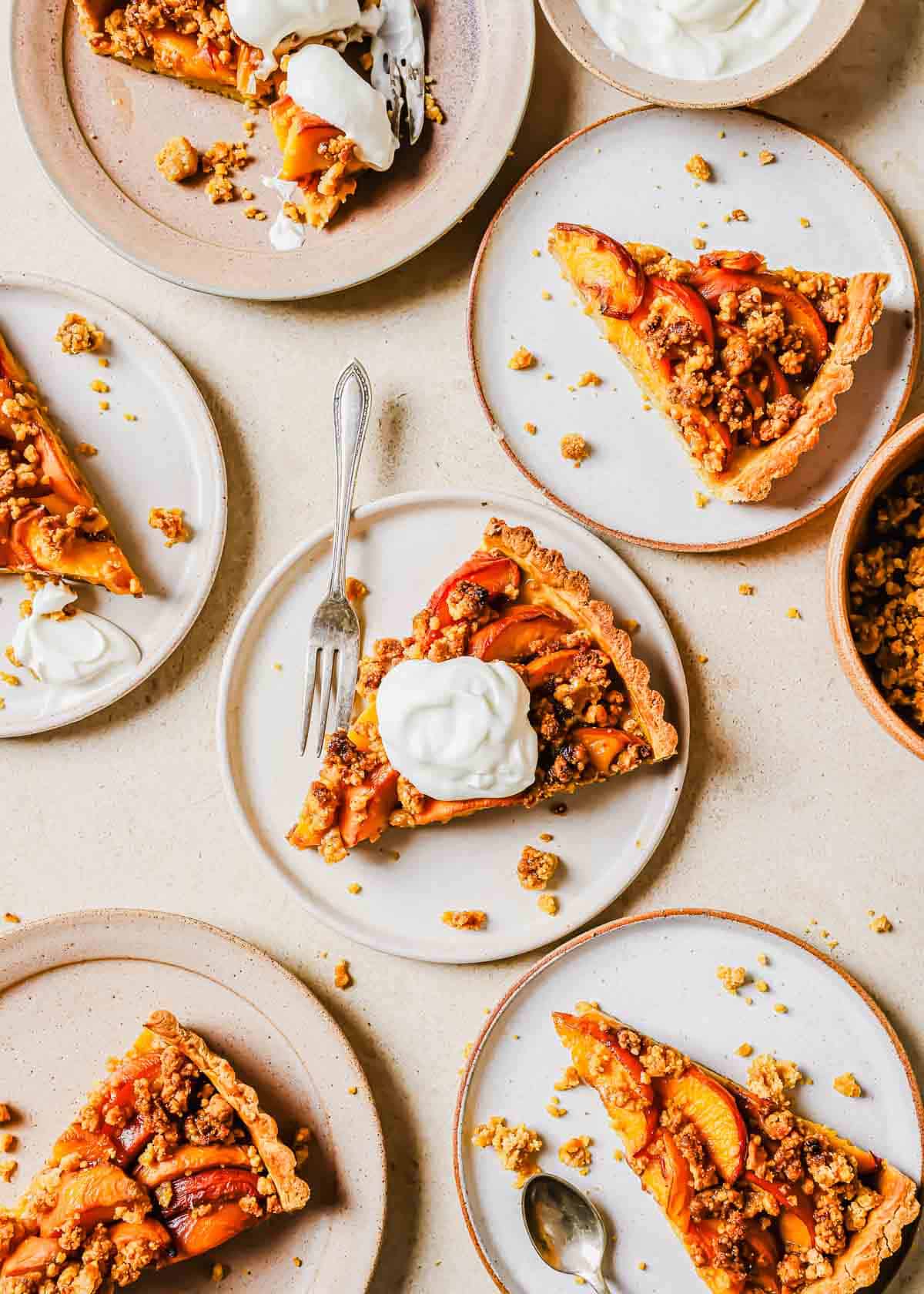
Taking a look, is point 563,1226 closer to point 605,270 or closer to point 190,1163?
point 190,1163

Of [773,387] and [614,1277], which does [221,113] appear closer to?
[773,387]

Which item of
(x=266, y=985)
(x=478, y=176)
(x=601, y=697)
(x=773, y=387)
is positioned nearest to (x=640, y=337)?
(x=773, y=387)

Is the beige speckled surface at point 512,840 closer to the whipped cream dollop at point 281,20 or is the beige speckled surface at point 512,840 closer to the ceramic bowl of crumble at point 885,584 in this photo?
the ceramic bowl of crumble at point 885,584

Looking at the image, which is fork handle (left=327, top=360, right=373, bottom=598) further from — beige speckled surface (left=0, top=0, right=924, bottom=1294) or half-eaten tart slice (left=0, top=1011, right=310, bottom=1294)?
half-eaten tart slice (left=0, top=1011, right=310, bottom=1294)


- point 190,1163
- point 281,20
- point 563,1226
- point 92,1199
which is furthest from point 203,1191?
point 281,20

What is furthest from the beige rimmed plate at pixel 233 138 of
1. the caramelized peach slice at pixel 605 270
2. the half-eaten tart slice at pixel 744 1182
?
the half-eaten tart slice at pixel 744 1182
